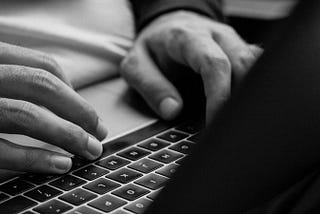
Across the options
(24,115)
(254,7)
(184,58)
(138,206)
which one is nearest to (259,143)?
(138,206)

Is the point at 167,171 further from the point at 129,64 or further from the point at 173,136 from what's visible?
the point at 129,64

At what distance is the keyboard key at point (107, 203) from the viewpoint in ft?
1.61

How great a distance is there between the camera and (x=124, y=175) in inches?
21.6

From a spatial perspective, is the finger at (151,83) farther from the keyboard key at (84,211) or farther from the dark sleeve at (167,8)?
the keyboard key at (84,211)

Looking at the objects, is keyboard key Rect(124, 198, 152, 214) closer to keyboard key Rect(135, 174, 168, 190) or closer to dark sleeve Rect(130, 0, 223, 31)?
keyboard key Rect(135, 174, 168, 190)

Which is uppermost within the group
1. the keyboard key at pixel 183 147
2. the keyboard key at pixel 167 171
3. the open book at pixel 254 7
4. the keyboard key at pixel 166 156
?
the keyboard key at pixel 167 171

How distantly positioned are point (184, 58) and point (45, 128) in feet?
0.73

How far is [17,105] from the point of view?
1.84ft

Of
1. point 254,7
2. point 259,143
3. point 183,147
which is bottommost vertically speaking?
point 254,7

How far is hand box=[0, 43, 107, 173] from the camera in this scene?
21.4 inches

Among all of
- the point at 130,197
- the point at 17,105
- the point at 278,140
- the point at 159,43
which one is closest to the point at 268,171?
the point at 278,140

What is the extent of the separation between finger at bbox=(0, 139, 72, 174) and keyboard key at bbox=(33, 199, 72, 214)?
0.16 ft

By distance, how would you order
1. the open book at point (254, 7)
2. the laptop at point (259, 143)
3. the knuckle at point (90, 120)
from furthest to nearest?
the open book at point (254, 7) < the knuckle at point (90, 120) < the laptop at point (259, 143)

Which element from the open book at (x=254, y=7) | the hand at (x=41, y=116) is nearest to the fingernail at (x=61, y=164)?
the hand at (x=41, y=116)
